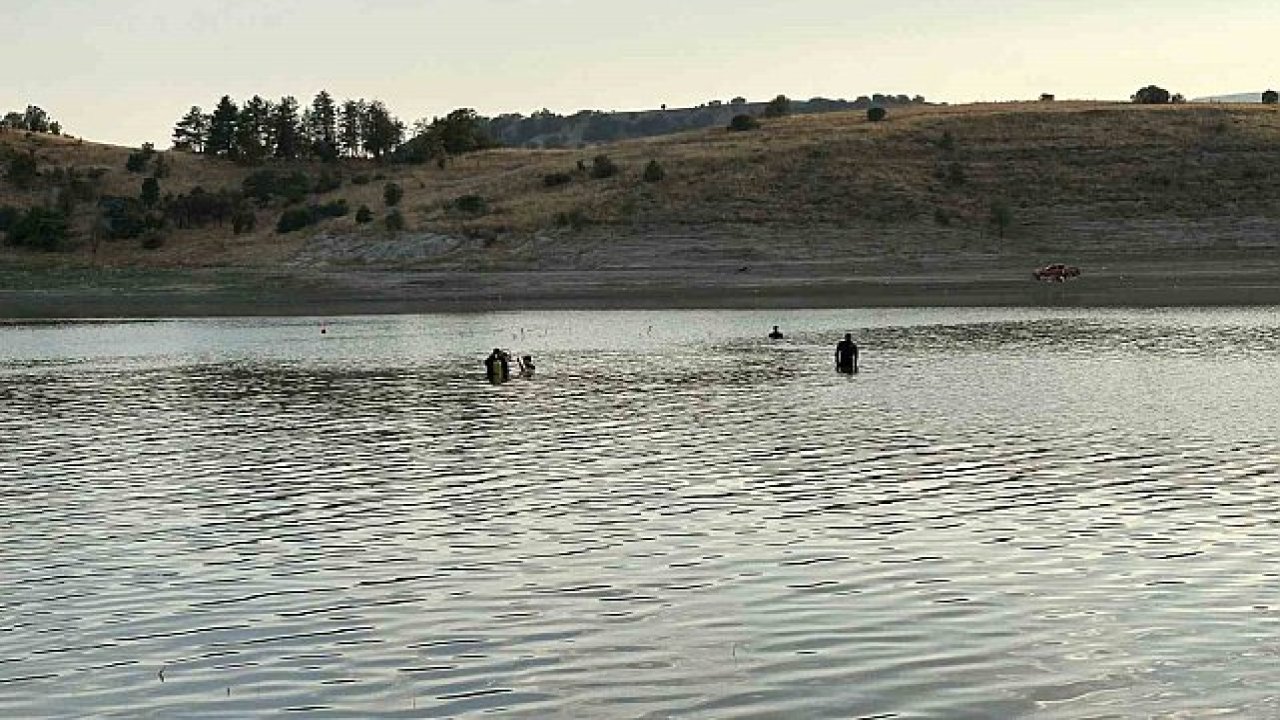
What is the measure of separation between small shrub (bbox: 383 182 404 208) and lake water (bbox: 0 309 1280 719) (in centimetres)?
8239

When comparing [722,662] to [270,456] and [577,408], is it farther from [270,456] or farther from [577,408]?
[577,408]

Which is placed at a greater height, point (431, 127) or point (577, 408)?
point (431, 127)

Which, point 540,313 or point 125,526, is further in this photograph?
point 540,313

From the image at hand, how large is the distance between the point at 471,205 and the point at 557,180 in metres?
9.31

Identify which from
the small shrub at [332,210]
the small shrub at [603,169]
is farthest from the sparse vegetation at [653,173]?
the small shrub at [332,210]

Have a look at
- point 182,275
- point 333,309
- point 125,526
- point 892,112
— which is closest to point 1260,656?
point 125,526

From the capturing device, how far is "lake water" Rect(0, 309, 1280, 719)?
1534 cm

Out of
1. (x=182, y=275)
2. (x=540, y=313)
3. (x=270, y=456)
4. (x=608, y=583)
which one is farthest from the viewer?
(x=182, y=275)

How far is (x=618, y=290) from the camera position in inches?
3703

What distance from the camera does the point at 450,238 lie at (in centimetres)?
11556

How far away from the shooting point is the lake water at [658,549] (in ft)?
50.3

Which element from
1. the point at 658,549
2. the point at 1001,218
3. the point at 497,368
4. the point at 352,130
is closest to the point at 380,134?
the point at 352,130

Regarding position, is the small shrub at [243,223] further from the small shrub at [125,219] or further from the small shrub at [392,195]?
the small shrub at [392,195]

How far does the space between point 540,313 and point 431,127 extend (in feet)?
250
